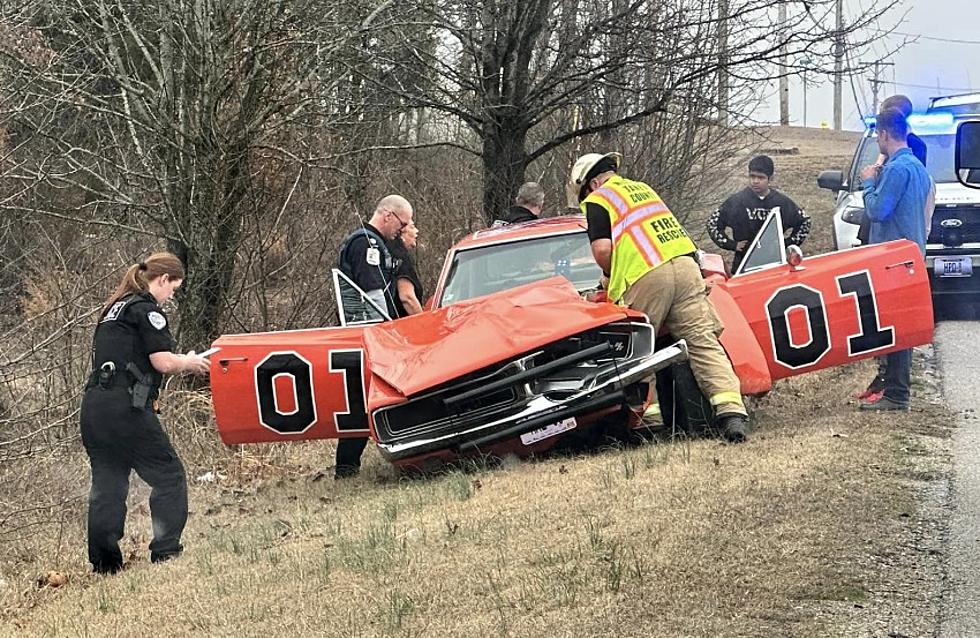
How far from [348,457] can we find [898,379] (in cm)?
363

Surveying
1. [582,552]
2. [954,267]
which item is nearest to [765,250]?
[582,552]

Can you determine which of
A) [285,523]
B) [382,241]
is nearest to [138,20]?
[382,241]

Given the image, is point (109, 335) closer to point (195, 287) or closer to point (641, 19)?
point (195, 287)

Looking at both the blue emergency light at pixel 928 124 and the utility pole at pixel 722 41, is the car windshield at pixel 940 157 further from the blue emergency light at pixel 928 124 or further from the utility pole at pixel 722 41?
the utility pole at pixel 722 41

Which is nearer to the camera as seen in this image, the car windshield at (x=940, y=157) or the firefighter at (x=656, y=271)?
the firefighter at (x=656, y=271)

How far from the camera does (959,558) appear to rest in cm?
465

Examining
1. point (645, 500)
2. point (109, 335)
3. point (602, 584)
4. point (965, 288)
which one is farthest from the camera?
point (965, 288)

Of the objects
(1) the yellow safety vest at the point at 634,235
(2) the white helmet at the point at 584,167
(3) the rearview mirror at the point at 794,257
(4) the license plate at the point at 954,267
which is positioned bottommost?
(4) the license plate at the point at 954,267

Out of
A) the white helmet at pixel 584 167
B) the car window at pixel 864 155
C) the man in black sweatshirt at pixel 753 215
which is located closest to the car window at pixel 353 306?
the white helmet at pixel 584 167

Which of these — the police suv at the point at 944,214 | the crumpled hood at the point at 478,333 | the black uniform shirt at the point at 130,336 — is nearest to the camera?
the black uniform shirt at the point at 130,336

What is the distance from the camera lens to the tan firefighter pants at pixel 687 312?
7066 millimetres

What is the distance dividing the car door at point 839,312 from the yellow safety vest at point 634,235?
2.13 ft

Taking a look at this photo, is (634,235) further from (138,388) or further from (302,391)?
(138,388)

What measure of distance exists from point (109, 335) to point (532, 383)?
90.7 inches
